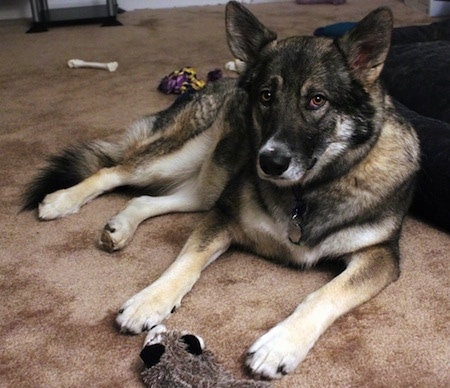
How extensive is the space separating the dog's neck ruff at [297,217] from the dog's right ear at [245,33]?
16.2 inches

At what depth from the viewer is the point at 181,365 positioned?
1.28 m

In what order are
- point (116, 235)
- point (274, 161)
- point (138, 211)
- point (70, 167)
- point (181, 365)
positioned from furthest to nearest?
point (70, 167) → point (138, 211) → point (116, 235) → point (274, 161) → point (181, 365)

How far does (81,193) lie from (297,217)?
82 centimetres

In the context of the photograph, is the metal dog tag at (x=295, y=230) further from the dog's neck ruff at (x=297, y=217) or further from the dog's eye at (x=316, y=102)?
the dog's eye at (x=316, y=102)

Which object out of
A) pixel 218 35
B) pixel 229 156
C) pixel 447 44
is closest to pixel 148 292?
pixel 229 156

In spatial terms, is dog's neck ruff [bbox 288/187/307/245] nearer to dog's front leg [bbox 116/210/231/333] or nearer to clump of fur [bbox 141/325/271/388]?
dog's front leg [bbox 116/210/231/333]

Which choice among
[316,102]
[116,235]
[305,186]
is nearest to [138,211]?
[116,235]

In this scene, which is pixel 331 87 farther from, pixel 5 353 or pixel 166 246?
pixel 5 353

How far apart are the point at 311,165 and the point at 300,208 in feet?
0.59

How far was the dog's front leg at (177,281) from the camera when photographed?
4.83ft

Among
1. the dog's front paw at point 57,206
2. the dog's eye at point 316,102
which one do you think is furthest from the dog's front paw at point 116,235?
the dog's eye at point 316,102

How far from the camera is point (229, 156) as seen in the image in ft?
6.80

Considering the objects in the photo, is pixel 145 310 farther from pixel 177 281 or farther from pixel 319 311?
pixel 319 311

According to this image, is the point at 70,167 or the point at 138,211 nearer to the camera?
the point at 138,211
